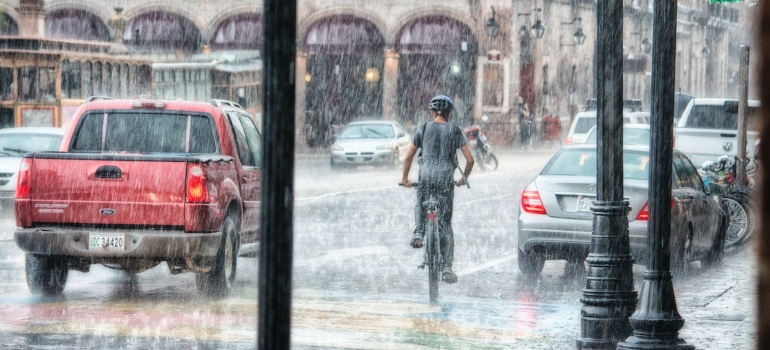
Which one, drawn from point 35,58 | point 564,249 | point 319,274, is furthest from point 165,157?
point 35,58

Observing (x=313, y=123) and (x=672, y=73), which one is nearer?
(x=672, y=73)

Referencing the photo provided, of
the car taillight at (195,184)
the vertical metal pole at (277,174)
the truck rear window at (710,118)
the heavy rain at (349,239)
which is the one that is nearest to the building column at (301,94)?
the heavy rain at (349,239)

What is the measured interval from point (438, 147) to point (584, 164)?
225cm

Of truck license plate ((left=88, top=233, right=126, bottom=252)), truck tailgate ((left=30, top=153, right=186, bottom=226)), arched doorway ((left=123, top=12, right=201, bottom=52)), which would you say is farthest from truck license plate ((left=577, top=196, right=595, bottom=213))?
arched doorway ((left=123, top=12, right=201, bottom=52))

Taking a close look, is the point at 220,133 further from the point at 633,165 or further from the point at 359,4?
the point at 359,4

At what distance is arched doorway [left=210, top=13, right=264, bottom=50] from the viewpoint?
49.1 metres

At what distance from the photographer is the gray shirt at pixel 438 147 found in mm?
10992

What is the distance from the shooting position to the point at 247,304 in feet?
→ 33.6

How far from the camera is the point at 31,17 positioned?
3153cm

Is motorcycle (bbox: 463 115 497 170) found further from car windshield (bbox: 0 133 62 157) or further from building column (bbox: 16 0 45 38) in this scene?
car windshield (bbox: 0 133 62 157)

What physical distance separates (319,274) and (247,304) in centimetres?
230

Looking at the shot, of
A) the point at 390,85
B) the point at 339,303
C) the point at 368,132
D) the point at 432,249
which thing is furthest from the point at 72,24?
the point at 339,303

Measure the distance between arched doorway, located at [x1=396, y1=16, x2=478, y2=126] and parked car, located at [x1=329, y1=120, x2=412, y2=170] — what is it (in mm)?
14209

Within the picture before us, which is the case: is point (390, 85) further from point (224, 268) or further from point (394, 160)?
point (224, 268)
